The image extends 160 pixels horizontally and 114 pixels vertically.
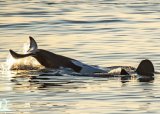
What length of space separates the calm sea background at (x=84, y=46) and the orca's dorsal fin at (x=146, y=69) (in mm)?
205

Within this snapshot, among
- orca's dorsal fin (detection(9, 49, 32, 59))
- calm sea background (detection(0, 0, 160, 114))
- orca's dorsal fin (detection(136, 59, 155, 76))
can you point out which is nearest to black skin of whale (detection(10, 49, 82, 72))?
orca's dorsal fin (detection(9, 49, 32, 59))

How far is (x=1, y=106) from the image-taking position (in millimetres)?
15312

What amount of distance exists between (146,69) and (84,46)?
5.98 m

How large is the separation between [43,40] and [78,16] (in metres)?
7.96

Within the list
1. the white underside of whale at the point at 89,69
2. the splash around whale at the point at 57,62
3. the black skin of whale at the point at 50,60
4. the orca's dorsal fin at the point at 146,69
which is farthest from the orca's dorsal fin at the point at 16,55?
the orca's dorsal fin at the point at 146,69

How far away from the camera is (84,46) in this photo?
993 inches

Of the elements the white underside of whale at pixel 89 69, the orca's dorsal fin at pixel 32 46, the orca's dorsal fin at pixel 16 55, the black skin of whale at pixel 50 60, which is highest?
the orca's dorsal fin at pixel 32 46

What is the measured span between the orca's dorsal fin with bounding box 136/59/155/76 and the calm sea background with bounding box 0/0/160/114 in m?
0.21

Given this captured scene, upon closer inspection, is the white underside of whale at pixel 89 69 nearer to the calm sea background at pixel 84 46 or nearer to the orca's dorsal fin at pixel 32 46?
the calm sea background at pixel 84 46

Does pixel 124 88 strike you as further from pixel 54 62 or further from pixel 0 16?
pixel 0 16

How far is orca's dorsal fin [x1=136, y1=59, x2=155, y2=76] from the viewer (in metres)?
19.3

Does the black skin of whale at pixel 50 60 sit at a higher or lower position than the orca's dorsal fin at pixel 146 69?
higher

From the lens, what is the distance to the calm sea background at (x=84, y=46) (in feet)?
51.3

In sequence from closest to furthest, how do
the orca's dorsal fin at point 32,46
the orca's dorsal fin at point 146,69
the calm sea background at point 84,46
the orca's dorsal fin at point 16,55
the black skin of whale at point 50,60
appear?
the calm sea background at point 84,46 → the orca's dorsal fin at point 146,69 → the black skin of whale at point 50,60 → the orca's dorsal fin at point 16,55 → the orca's dorsal fin at point 32,46
